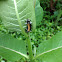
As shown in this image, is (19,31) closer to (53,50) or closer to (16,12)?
(16,12)

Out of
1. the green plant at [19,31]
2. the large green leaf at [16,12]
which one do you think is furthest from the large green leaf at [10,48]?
the large green leaf at [16,12]

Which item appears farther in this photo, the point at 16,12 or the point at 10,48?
the point at 10,48

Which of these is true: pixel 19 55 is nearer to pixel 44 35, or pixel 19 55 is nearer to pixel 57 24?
pixel 44 35

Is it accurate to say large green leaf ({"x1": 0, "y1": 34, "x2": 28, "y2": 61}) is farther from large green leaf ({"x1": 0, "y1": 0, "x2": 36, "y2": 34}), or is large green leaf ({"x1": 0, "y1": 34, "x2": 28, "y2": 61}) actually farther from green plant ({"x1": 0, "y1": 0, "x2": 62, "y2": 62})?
large green leaf ({"x1": 0, "y1": 0, "x2": 36, "y2": 34})

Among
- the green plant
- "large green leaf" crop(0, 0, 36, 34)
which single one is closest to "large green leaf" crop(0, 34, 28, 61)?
the green plant

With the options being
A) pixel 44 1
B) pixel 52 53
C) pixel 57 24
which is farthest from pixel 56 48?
pixel 44 1

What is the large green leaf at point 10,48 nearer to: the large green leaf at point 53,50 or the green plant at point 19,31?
the green plant at point 19,31

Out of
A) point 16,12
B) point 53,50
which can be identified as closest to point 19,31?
point 16,12
